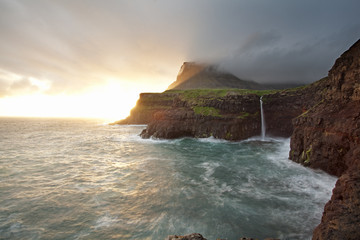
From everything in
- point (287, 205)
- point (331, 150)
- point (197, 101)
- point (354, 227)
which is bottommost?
point (287, 205)

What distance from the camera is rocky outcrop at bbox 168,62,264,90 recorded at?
13606 cm

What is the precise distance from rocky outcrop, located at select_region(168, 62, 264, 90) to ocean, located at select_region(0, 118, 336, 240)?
380 feet

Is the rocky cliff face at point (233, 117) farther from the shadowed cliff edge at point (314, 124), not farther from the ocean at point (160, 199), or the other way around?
the ocean at point (160, 199)

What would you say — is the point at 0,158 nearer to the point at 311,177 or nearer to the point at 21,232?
the point at 21,232

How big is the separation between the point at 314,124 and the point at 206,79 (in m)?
130

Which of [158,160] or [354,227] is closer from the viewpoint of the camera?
[354,227]

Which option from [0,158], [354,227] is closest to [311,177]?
[354,227]

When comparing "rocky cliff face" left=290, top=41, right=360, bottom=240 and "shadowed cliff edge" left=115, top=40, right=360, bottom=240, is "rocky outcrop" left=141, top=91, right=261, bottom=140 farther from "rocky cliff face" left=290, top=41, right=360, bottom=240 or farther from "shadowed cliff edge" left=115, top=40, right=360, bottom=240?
"rocky cliff face" left=290, top=41, right=360, bottom=240

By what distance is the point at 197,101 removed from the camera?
5138 cm

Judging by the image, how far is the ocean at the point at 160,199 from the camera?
988 cm

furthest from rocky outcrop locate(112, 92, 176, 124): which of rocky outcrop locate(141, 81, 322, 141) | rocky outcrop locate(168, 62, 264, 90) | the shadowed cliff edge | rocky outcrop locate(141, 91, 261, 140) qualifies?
rocky outcrop locate(168, 62, 264, 90)

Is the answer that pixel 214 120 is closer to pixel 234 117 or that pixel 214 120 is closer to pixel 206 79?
pixel 234 117

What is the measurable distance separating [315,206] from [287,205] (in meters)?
1.82

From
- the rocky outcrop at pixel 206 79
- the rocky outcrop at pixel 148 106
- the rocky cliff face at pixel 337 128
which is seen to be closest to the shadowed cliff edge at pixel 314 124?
the rocky cliff face at pixel 337 128
